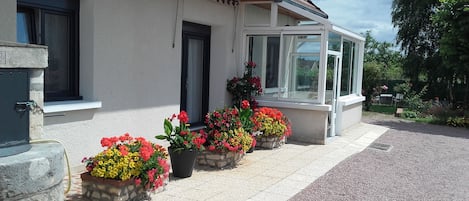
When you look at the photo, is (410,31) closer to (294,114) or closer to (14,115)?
(294,114)

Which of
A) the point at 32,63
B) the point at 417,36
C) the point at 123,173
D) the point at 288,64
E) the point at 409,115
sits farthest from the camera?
the point at 417,36

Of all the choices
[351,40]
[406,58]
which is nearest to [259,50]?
[351,40]

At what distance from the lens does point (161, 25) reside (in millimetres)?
7473

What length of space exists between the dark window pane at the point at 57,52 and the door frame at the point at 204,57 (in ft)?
9.56

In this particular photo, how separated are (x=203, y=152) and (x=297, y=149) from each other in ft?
8.99

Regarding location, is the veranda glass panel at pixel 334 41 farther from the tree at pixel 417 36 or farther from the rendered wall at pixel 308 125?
the tree at pixel 417 36

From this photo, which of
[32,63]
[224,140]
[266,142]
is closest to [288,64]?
[266,142]

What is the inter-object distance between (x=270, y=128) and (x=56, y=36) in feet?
14.2

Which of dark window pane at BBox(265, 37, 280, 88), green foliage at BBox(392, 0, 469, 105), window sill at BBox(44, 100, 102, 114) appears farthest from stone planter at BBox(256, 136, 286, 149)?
green foliage at BBox(392, 0, 469, 105)

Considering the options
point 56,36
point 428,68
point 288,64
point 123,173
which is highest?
point 428,68

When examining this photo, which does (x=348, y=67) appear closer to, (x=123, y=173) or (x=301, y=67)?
(x=301, y=67)

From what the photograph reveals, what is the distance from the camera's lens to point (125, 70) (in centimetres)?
679

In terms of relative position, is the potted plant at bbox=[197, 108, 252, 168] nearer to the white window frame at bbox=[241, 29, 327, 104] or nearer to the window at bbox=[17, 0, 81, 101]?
the window at bbox=[17, 0, 81, 101]

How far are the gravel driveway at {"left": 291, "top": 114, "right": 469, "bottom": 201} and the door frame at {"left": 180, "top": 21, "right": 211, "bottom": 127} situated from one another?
3.54m
